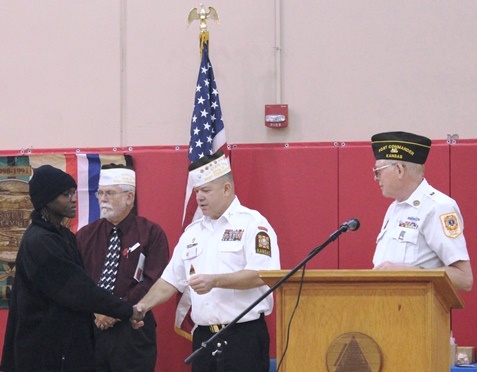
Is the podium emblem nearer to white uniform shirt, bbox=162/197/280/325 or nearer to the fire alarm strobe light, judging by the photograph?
white uniform shirt, bbox=162/197/280/325

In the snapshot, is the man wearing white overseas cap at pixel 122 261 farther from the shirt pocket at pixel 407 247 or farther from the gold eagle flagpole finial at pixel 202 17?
the shirt pocket at pixel 407 247

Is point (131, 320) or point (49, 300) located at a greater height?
point (49, 300)

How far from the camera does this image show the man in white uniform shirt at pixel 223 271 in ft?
17.0

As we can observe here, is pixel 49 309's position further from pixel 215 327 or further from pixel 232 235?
pixel 232 235

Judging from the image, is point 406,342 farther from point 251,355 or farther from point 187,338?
point 187,338

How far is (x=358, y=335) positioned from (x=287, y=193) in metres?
2.79

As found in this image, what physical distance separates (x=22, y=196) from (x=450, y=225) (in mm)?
3358

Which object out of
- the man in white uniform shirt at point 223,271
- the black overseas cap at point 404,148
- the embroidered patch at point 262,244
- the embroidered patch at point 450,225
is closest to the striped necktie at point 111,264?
A: the man in white uniform shirt at point 223,271

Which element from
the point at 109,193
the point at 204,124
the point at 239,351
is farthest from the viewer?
the point at 204,124

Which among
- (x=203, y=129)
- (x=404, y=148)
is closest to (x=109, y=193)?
(x=203, y=129)

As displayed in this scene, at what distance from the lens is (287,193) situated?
6.39 metres

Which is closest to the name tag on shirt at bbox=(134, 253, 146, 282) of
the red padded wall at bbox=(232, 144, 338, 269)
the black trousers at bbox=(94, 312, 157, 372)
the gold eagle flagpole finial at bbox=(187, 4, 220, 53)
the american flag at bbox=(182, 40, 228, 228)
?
the black trousers at bbox=(94, 312, 157, 372)

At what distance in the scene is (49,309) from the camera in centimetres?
501

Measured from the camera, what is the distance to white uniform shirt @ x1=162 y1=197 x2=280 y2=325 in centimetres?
521
